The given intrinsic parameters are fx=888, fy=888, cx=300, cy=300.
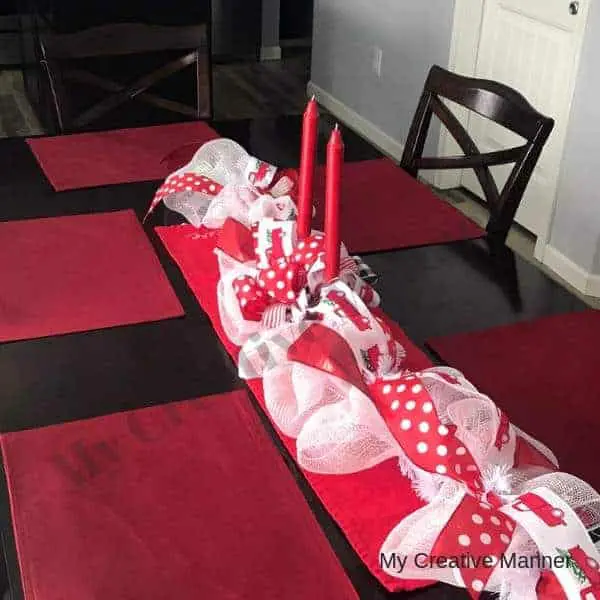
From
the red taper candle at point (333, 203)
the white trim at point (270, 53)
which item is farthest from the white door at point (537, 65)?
the white trim at point (270, 53)

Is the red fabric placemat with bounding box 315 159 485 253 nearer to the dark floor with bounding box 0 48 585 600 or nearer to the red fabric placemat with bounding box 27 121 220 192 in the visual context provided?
the dark floor with bounding box 0 48 585 600

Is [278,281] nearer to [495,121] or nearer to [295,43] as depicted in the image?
[495,121]

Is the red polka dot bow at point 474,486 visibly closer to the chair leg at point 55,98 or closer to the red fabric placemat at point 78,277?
the red fabric placemat at point 78,277

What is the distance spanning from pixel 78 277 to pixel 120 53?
0.98m

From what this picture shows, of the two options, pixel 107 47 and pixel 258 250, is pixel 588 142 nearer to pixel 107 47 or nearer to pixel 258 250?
pixel 107 47

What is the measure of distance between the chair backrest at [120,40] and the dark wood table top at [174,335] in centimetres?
47

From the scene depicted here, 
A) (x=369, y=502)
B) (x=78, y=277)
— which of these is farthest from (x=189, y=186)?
(x=369, y=502)

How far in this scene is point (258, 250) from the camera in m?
1.23

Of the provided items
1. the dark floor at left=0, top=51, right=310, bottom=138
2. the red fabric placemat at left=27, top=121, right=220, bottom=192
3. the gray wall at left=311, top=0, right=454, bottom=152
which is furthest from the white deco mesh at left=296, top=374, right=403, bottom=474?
the dark floor at left=0, top=51, right=310, bottom=138

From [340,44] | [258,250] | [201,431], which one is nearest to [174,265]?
[258,250]

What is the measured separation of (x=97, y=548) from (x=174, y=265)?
0.63 m

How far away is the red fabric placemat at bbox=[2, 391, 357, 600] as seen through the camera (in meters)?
0.82

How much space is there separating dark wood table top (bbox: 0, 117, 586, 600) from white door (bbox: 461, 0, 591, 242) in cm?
161

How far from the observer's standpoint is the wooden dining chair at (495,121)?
1.64 meters
